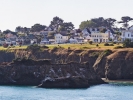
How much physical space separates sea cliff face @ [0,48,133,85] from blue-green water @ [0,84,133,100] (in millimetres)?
11789

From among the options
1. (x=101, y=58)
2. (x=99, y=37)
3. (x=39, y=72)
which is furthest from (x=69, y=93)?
(x=99, y=37)

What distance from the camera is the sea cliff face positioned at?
125 meters

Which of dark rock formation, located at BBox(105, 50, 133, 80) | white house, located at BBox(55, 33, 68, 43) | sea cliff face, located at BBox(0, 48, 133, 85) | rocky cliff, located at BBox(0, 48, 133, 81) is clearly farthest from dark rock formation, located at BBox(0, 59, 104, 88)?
white house, located at BBox(55, 33, 68, 43)

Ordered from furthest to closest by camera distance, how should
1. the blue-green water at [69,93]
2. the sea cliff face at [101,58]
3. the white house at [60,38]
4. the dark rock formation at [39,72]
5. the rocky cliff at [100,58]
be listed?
the white house at [60,38]
the rocky cliff at [100,58]
the sea cliff face at [101,58]
the dark rock formation at [39,72]
the blue-green water at [69,93]

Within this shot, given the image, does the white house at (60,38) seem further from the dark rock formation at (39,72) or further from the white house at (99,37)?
the dark rock formation at (39,72)

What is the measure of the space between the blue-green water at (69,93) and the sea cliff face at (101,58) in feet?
38.7

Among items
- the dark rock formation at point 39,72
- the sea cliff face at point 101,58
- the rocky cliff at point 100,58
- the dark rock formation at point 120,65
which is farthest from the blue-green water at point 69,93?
the rocky cliff at point 100,58

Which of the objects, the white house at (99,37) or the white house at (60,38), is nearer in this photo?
the white house at (99,37)

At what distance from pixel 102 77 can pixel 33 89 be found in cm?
2852

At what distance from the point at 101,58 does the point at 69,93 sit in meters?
37.6

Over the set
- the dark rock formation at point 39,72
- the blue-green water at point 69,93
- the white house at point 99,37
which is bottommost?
the blue-green water at point 69,93

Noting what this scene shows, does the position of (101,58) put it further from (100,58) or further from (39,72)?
(39,72)

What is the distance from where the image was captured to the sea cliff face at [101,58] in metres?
125

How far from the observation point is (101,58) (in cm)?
13300
